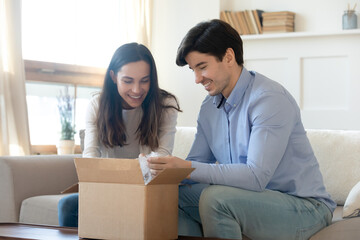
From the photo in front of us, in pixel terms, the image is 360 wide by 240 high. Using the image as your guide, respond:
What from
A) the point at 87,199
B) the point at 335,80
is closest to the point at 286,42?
the point at 335,80

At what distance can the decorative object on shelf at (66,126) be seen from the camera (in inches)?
167

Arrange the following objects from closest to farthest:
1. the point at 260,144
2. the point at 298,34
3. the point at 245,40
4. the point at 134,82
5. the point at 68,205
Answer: the point at 260,144 → the point at 68,205 → the point at 134,82 → the point at 298,34 → the point at 245,40

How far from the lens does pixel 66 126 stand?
14.1 feet

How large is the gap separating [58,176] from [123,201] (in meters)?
1.40

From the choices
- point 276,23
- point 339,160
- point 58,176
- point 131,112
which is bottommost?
point 58,176

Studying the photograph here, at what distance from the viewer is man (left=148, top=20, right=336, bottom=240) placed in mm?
1727

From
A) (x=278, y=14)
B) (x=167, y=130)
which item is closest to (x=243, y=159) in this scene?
(x=167, y=130)

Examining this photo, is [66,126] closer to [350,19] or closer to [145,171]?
[350,19]

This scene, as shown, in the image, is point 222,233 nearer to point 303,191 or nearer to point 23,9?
point 303,191

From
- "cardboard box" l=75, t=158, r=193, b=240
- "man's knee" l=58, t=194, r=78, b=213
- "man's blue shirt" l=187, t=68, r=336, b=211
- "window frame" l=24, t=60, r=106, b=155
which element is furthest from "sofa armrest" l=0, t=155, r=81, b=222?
"window frame" l=24, t=60, r=106, b=155

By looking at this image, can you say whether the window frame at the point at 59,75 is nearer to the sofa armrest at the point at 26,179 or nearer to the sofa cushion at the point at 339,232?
the sofa armrest at the point at 26,179

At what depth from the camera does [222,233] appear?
170cm

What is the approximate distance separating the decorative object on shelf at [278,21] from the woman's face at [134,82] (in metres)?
2.70

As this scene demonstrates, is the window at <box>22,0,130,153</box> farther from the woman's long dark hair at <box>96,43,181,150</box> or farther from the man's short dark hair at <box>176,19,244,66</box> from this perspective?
the man's short dark hair at <box>176,19,244,66</box>
